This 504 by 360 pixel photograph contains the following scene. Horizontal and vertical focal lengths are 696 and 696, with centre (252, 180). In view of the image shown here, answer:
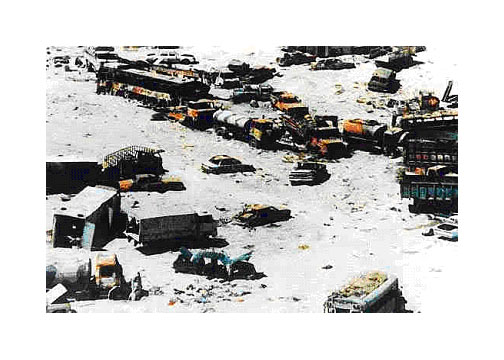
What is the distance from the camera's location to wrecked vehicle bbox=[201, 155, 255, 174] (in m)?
10.1

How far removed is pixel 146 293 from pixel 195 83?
3.25 m

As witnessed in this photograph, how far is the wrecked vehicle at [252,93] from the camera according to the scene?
34.2 feet

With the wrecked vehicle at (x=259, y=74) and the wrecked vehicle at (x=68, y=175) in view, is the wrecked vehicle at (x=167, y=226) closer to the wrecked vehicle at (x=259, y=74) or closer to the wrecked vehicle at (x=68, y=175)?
the wrecked vehicle at (x=68, y=175)

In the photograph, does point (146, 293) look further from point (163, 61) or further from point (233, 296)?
point (163, 61)

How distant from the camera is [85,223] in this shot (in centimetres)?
952

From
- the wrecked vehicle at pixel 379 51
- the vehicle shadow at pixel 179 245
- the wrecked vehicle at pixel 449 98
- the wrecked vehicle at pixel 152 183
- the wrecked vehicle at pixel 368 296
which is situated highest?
the wrecked vehicle at pixel 379 51

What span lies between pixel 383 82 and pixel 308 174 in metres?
1.81

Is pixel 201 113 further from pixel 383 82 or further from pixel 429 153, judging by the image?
pixel 429 153

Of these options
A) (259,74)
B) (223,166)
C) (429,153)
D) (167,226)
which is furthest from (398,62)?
(167,226)

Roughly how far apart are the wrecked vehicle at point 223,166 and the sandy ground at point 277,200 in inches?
3.4

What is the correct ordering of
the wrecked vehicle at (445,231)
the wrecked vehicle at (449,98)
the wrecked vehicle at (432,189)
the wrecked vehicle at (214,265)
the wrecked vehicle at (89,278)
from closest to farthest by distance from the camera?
1. the wrecked vehicle at (89,278)
2. the wrecked vehicle at (214,265)
3. the wrecked vehicle at (445,231)
4. the wrecked vehicle at (432,189)
5. the wrecked vehicle at (449,98)

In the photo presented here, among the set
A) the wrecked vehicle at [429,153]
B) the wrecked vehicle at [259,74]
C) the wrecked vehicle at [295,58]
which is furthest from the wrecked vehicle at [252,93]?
the wrecked vehicle at [429,153]

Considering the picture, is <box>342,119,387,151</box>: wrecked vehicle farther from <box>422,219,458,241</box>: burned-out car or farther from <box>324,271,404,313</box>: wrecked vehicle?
<box>324,271,404,313</box>: wrecked vehicle
